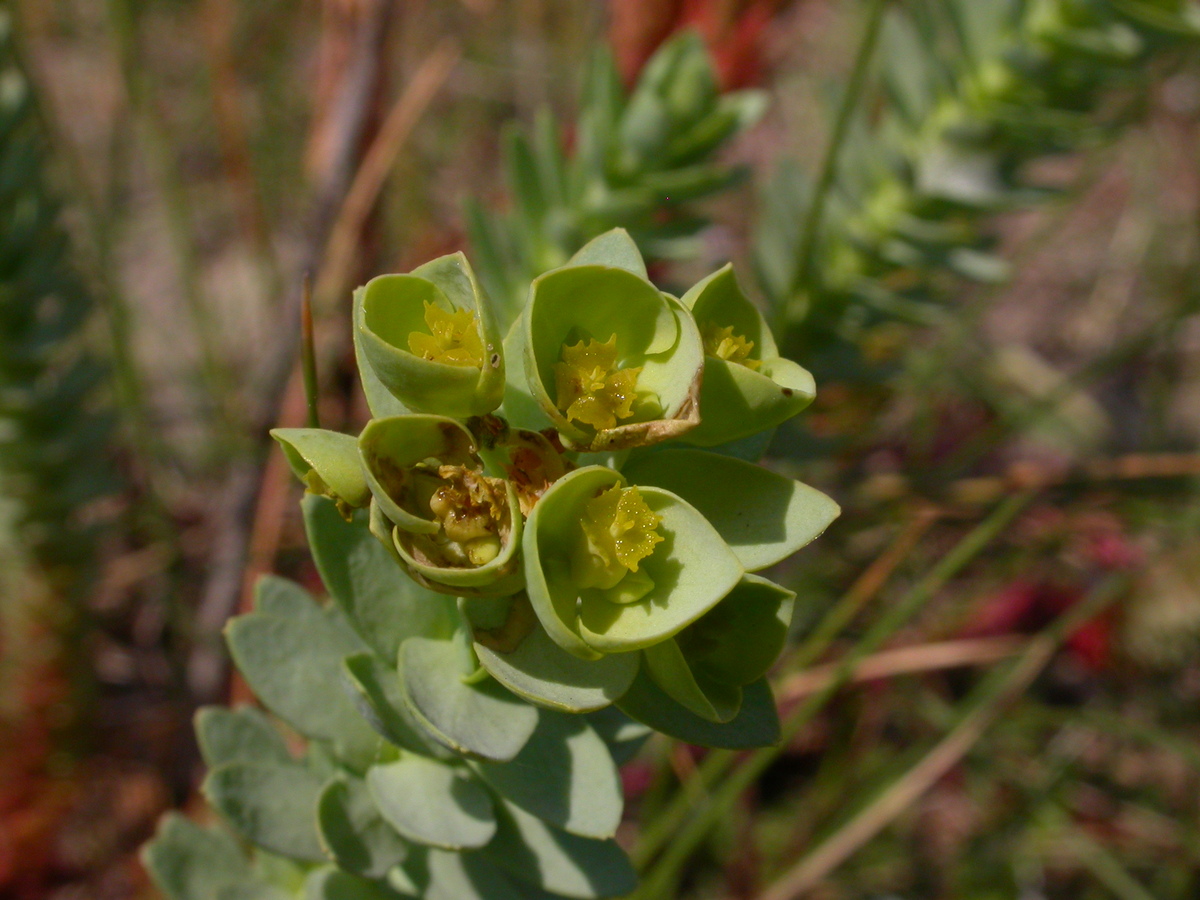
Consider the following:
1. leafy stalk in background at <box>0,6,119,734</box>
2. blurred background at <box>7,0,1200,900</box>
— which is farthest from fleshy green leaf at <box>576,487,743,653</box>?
leafy stalk in background at <box>0,6,119,734</box>

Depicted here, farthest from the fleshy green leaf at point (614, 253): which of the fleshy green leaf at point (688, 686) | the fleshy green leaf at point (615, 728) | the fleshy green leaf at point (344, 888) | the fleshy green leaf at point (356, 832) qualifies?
the fleshy green leaf at point (344, 888)

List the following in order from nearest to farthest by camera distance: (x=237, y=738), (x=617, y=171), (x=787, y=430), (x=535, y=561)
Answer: (x=535, y=561) → (x=237, y=738) → (x=617, y=171) → (x=787, y=430)

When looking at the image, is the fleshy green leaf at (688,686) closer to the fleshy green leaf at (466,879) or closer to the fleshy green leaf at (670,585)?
the fleshy green leaf at (670,585)

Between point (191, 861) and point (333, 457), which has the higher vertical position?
point (333, 457)

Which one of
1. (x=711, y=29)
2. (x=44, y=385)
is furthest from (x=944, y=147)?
(x=44, y=385)

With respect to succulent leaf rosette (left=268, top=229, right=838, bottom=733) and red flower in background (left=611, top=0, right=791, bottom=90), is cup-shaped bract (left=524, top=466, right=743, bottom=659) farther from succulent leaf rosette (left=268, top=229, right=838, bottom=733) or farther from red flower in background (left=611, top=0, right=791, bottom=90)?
red flower in background (left=611, top=0, right=791, bottom=90)

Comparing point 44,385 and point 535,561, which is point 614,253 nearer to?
point 535,561
